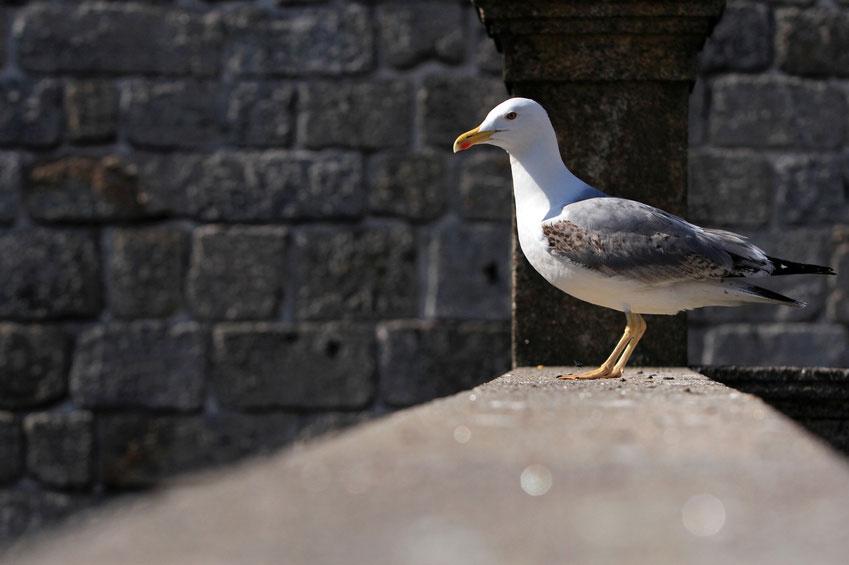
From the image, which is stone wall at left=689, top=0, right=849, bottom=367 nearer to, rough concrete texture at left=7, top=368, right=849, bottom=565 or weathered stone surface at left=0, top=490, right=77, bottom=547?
rough concrete texture at left=7, top=368, right=849, bottom=565

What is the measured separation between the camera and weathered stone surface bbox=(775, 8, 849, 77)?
392 cm

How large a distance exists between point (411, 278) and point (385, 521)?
2.96 metres

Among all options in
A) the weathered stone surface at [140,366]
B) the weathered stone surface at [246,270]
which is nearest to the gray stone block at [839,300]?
the weathered stone surface at [246,270]

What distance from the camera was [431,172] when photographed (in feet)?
12.7

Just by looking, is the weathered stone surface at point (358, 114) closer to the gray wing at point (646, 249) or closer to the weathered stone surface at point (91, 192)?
the weathered stone surface at point (91, 192)

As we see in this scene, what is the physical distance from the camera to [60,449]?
3949 millimetres

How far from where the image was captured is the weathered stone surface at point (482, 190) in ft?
12.7

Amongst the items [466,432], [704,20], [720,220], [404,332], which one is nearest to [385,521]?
[466,432]

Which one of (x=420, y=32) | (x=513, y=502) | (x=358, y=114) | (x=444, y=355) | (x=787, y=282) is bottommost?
(x=444, y=355)

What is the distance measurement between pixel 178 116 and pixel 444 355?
157 centimetres

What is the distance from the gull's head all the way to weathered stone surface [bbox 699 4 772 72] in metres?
1.64

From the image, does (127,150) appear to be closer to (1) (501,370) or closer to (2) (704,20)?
(1) (501,370)

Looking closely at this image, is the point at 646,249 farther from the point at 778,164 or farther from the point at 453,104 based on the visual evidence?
the point at 778,164

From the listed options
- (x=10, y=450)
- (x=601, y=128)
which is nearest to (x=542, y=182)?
(x=601, y=128)
